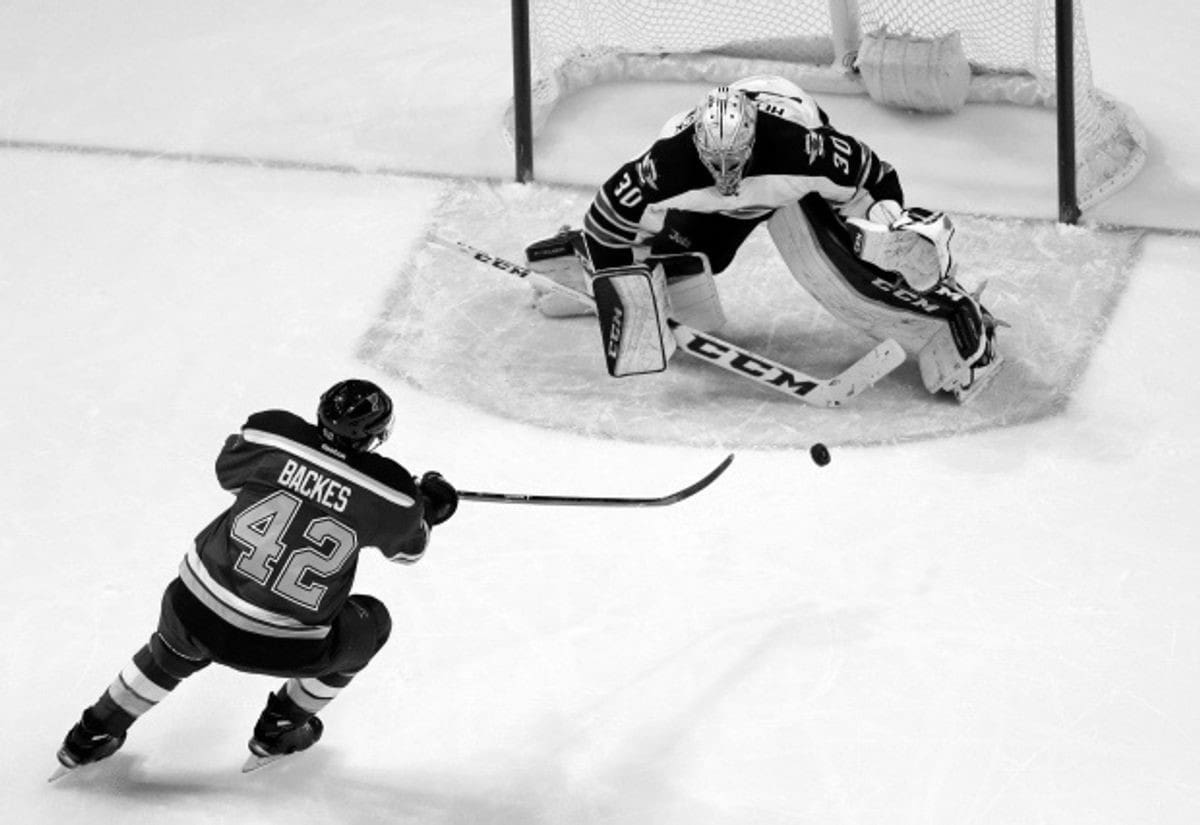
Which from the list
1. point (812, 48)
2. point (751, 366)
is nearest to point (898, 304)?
point (751, 366)

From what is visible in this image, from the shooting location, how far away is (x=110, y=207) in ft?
21.6

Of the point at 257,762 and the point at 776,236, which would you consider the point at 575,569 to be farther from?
the point at 776,236

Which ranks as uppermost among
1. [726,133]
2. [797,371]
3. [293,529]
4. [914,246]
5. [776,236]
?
[726,133]

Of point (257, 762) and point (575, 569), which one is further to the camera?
point (575, 569)

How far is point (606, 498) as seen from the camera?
507cm

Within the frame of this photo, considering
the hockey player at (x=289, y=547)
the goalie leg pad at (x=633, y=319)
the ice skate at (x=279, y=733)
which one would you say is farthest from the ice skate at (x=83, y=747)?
the goalie leg pad at (x=633, y=319)

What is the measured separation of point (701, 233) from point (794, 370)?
1.29ft

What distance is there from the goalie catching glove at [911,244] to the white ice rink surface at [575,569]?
0.38 m

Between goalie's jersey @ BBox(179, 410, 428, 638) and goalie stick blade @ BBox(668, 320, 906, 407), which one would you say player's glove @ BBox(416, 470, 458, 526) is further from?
goalie stick blade @ BBox(668, 320, 906, 407)

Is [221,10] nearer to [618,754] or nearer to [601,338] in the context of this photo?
[601,338]

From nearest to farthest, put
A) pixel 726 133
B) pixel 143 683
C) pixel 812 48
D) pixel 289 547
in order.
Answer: pixel 289 547
pixel 143 683
pixel 726 133
pixel 812 48

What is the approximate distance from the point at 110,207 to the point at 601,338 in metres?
1.51

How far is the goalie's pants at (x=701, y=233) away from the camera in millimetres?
5793

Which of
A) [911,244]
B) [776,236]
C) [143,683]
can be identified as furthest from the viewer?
[776,236]
